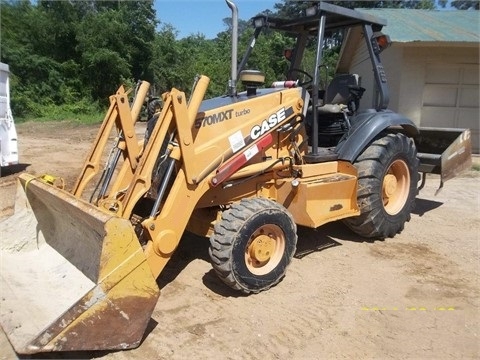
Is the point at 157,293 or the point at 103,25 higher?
the point at 103,25

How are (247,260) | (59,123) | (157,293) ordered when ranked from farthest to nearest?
(59,123) < (247,260) < (157,293)

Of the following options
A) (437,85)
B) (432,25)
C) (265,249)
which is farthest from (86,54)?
(265,249)

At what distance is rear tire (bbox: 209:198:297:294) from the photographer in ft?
11.5

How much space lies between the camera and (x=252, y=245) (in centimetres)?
370

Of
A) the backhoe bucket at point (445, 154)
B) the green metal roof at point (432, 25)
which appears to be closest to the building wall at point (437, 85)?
the green metal roof at point (432, 25)

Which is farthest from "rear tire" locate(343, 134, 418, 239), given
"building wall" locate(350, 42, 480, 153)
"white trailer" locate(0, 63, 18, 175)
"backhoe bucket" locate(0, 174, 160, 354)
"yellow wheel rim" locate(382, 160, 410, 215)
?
"white trailer" locate(0, 63, 18, 175)

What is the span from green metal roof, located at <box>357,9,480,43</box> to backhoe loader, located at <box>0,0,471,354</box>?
653cm

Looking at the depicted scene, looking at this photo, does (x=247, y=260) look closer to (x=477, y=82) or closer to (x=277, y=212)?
(x=277, y=212)

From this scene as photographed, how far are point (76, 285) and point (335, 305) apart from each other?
2.02m

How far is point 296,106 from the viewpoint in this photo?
451 cm

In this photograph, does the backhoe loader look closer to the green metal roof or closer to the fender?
the fender

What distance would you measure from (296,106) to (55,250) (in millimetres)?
2625

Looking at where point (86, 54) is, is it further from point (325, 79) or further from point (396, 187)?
point (396, 187)

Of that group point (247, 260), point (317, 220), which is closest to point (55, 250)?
point (247, 260)
